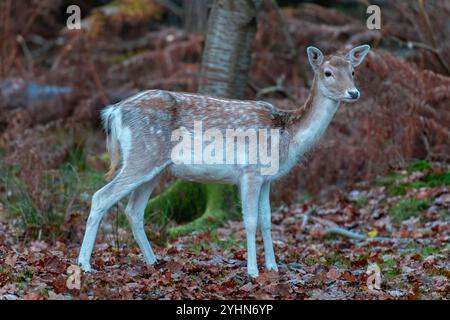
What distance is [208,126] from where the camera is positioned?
26.2ft

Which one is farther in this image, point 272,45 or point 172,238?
point 272,45

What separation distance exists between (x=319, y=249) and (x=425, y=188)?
281 cm

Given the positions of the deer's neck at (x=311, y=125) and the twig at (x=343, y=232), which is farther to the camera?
the twig at (x=343, y=232)

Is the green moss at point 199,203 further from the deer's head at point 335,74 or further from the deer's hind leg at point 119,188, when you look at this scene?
the deer's head at point 335,74

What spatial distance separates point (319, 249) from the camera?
31.1 feet

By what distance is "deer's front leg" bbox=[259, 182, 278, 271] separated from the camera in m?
7.88

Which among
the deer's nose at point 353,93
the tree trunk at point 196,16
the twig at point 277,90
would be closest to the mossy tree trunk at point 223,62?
the twig at point 277,90

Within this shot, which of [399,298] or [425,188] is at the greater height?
[399,298]

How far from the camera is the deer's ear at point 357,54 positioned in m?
8.16

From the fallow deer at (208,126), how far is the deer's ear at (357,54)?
2 centimetres

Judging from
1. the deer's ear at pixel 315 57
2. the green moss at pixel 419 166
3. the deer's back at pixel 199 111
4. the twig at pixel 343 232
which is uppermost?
the deer's ear at pixel 315 57
